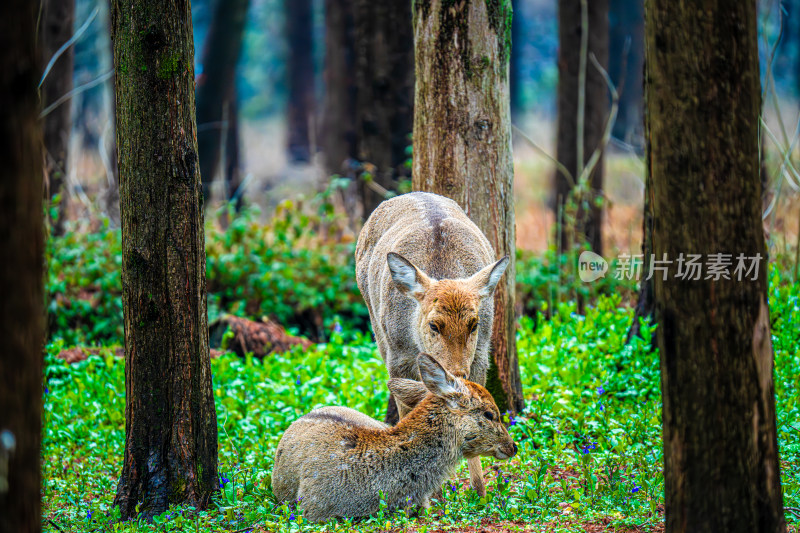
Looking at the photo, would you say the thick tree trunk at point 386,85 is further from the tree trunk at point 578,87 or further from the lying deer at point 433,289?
the lying deer at point 433,289

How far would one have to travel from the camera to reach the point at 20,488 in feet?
9.41

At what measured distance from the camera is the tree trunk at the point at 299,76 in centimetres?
3725

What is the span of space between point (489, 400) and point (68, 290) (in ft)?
30.0

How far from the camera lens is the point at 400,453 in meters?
5.70

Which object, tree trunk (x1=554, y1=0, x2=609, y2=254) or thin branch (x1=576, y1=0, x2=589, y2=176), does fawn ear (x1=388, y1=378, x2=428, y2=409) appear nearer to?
thin branch (x1=576, y1=0, x2=589, y2=176)

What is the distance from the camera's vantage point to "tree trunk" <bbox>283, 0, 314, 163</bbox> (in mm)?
37250

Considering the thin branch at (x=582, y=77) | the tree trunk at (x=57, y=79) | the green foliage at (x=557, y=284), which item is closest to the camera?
the green foliage at (x=557, y=284)

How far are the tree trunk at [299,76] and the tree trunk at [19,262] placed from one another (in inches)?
1333

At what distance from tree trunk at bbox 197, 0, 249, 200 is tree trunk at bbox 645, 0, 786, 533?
17.2 m

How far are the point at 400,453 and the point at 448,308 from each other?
1.20 m

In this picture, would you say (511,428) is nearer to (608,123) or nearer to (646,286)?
(646,286)

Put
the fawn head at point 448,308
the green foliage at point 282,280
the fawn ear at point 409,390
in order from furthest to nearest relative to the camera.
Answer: the green foliage at point 282,280 → the fawn head at point 448,308 → the fawn ear at point 409,390

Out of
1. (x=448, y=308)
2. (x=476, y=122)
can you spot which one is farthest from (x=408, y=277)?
(x=476, y=122)

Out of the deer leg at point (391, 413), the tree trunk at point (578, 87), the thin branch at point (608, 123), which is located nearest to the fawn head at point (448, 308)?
the deer leg at point (391, 413)
